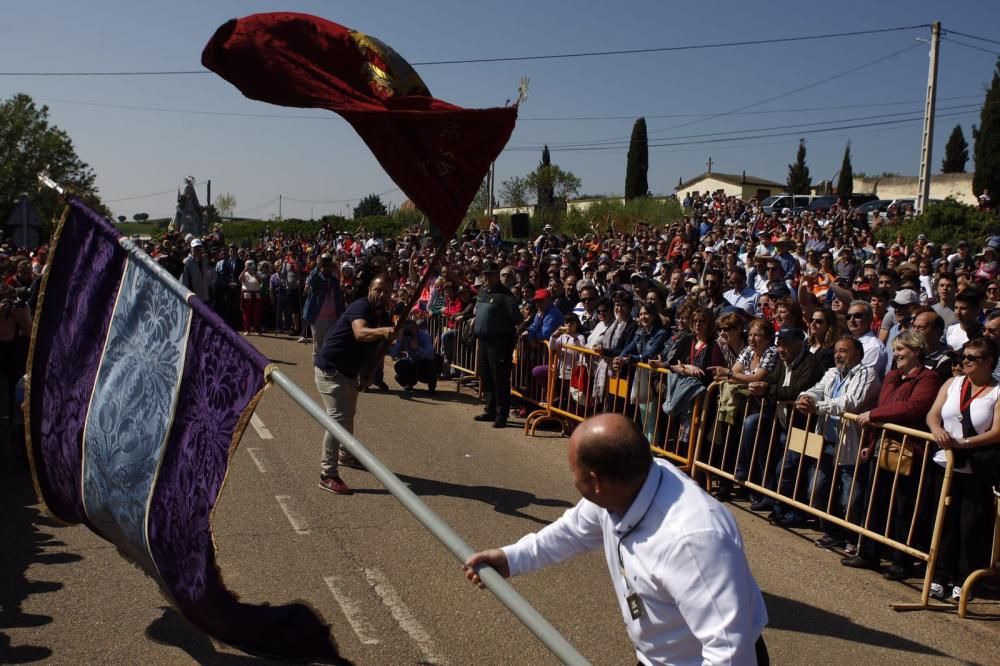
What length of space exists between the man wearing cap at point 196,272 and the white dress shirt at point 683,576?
42.6ft

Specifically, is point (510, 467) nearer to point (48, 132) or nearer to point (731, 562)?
point (731, 562)

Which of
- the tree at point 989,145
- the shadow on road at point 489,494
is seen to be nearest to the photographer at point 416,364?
the shadow on road at point 489,494

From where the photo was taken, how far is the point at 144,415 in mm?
3631

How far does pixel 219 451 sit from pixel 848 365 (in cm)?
547

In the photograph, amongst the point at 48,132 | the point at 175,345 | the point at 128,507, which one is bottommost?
the point at 128,507

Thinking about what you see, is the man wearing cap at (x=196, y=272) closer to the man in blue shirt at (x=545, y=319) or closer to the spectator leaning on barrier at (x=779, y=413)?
the man in blue shirt at (x=545, y=319)

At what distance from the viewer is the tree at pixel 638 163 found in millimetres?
66312

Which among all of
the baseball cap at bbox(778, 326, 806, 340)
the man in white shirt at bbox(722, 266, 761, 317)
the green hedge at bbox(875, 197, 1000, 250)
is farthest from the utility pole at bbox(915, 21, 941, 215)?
the baseball cap at bbox(778, 326, 806, 340)

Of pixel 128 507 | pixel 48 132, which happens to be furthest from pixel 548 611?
pixel 48 132

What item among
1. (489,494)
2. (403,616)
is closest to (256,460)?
(489,494)

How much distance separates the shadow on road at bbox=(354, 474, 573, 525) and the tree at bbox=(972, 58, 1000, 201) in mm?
43491

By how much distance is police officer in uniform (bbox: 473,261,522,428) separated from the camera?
1076 cm

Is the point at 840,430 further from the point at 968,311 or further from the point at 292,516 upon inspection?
the point at 292,516

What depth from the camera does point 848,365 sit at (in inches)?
283
